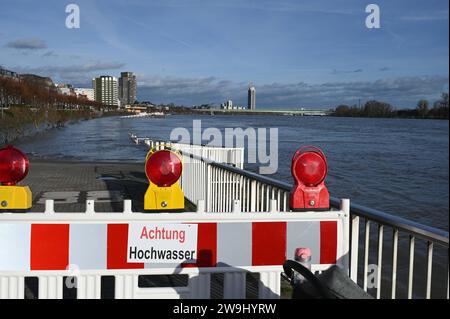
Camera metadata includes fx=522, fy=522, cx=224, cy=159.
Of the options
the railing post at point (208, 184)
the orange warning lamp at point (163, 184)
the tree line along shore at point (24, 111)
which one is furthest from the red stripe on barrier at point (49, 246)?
the tree line along shore at point (24, 111)

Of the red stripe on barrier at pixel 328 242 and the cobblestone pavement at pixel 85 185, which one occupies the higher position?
the red stripe on barrier at pixel 328 242

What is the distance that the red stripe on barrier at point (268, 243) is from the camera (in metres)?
3.78

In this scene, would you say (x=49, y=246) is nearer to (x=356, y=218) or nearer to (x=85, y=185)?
(x=356, y=218)

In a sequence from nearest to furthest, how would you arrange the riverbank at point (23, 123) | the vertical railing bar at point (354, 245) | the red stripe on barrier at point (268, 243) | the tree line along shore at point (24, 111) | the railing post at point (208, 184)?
the red stripe on barrier at point (268, 243)
the vertical railing bar at point (354, 245)
the railing post at point (208, 184)
the riverbank at point (23, 123)
the tree line along shore at point (24, 111)

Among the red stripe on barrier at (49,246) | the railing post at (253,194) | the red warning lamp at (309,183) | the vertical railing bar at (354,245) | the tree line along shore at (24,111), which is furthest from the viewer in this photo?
the tree line along shore at (24,111)

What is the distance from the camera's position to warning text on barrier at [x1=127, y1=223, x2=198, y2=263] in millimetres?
3672

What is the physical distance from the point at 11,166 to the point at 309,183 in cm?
224

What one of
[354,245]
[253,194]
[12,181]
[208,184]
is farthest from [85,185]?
[354,245]

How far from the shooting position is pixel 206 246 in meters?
3.75

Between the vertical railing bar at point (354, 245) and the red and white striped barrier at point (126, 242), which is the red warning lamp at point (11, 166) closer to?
the red and white striped barrier at point (126, 242)

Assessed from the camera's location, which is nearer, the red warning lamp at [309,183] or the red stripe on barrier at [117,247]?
the red stripe on barrier at [117,247]

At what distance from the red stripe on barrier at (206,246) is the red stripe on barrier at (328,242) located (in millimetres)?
801

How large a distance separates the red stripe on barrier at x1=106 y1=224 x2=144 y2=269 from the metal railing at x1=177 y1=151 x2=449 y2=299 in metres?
1.12
